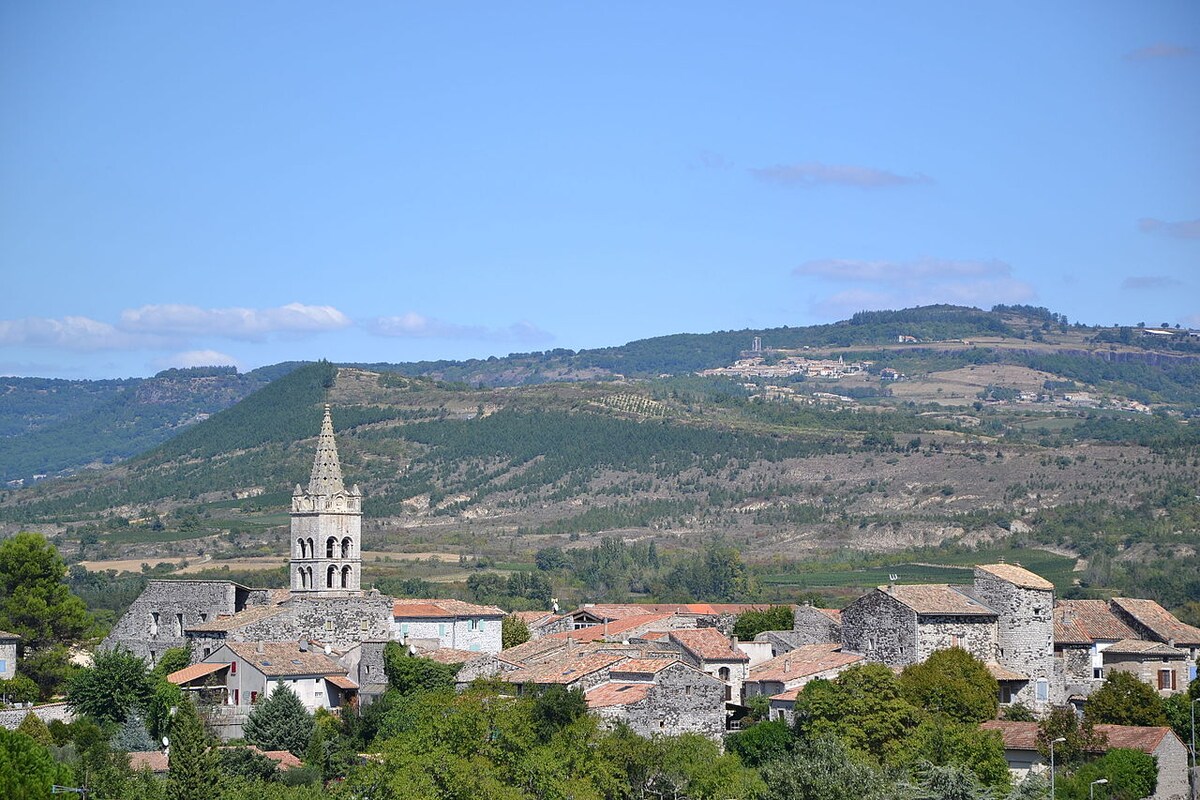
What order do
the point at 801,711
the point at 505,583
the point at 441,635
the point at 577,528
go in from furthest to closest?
the point at 577,528, the point at 505,583, the point at 441,635, the point at 801,711

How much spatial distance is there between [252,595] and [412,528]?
105 meters

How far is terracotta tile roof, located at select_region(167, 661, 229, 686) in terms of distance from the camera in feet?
229

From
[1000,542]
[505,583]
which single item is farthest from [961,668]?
[1000,542]

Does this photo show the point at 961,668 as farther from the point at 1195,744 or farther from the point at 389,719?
the point at 389,719

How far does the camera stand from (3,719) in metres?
65.6

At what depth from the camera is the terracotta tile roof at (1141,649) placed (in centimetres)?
7276

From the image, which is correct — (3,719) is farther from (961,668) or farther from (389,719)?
(961,668)

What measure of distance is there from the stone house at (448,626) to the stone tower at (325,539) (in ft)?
7.94

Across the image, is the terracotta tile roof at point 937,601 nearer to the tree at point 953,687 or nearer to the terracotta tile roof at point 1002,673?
the terracotta tile roof at point 1002,673

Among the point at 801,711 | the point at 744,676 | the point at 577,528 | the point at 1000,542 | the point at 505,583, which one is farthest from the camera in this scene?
the point at 577,528

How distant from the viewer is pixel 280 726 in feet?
214

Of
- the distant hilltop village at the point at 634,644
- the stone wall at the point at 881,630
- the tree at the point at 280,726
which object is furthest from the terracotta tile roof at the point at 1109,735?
the tree at the point at 280,726

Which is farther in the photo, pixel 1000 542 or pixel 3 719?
pixel 1000 542

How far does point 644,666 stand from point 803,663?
684 cm
